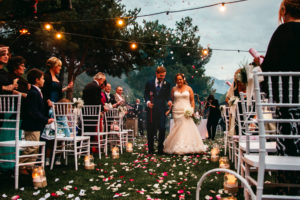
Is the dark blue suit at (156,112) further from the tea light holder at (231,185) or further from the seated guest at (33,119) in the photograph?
the tea light holder at (231,185)

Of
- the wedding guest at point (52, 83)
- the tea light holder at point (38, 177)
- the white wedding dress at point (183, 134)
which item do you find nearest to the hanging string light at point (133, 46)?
the white wedding dress at point (183, 134)

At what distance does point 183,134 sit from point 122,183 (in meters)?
3.38

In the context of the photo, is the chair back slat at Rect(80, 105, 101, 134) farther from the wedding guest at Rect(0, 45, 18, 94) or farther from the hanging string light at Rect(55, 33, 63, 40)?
the hanging string light at Rect(55, 33, 63, 40)

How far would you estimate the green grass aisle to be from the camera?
125 inches

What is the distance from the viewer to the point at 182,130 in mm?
6934

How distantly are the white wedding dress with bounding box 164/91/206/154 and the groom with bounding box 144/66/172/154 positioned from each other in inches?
14.7

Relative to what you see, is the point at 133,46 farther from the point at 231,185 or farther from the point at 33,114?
the point at 231,185

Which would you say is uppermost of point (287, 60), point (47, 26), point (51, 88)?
point (47, 26)

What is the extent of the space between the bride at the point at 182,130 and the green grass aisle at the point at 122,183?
1605 millimetres

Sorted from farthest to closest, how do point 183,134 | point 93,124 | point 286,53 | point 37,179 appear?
point 183,134, point 93,124, point 37,179, point 286,53

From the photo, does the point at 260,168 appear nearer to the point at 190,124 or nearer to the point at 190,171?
the point at 190,171

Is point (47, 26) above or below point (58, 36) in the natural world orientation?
above

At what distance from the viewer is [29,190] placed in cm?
340

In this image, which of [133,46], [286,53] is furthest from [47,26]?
[286,53]
